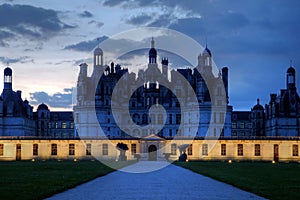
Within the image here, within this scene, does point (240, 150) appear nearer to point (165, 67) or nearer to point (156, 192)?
point (165, 67)

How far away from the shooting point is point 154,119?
8338 centimetres

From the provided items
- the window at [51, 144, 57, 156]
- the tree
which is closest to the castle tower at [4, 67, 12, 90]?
the window at [51, 144, 57, 156]

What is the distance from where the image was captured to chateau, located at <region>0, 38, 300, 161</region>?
70875 millimetres

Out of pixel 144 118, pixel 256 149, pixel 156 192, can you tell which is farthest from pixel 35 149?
pixel 156 192

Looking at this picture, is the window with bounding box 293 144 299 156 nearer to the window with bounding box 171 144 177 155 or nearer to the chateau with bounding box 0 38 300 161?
the chateau with bounding box 0 38 300 161

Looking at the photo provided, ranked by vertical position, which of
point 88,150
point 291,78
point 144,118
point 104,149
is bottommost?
point 88,150

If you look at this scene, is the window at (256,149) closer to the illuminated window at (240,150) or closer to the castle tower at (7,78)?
the illuminated window at (240,150)

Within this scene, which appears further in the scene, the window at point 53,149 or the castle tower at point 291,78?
the castle tower at point 291,78

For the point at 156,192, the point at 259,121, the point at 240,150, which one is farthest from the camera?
the point at 259,121

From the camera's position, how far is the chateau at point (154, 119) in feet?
233

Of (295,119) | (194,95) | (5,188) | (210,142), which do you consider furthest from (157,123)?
(5,188)

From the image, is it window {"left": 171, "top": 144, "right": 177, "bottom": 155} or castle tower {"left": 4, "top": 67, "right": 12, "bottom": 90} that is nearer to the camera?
window {"left": 171, "top": 144, "right": 177, "bottom": 155}

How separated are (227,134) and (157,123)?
10.3 m

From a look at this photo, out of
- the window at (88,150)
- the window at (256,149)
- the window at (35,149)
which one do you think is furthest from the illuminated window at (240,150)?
the window at (35,149)
